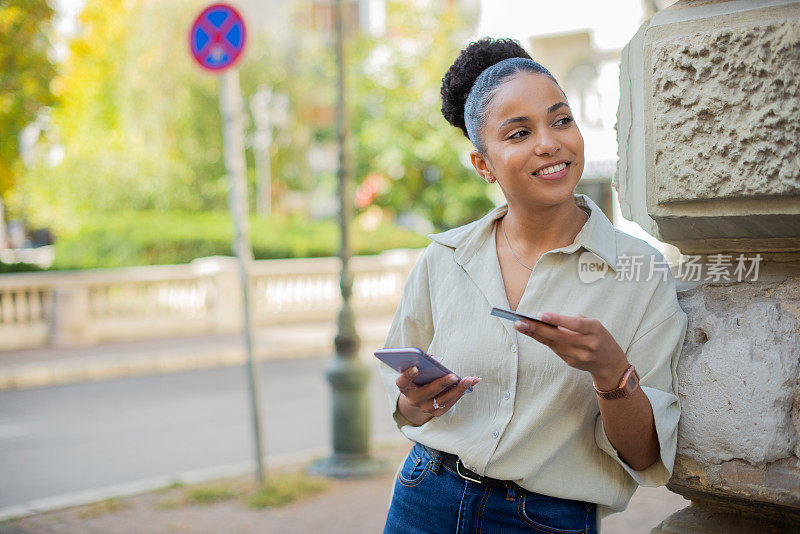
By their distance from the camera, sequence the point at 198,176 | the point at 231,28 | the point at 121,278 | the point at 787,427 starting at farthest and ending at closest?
1. the point at 198,176
2. the point at 121,278
3. the point at 231,28
4. the point at 787,427

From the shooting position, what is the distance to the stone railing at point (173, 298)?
14.0 m

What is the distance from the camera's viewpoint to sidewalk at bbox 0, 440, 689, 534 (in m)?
5.67

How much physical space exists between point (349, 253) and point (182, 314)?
941 centimetres

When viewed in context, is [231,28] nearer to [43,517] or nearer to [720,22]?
[43,517]

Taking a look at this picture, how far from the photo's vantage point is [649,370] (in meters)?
1.75

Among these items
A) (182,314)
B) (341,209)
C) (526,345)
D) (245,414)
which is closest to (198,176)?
(182,314)

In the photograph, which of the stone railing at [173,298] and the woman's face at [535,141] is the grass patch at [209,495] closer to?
the woman's face at [535,141]

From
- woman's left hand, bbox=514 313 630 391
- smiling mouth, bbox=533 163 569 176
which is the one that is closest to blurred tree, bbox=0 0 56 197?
smiling mouth, bbox=533 163 569 176

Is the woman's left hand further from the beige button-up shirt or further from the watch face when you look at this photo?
the beige button-up shirt

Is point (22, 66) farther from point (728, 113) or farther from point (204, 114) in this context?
point (728, 113)

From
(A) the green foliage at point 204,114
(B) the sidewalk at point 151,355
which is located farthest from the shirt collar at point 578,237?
(A) the green foliage at point 204,114

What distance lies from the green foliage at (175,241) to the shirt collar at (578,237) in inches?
572

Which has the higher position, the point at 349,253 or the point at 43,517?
the point at 349,253

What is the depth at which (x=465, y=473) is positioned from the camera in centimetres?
198
